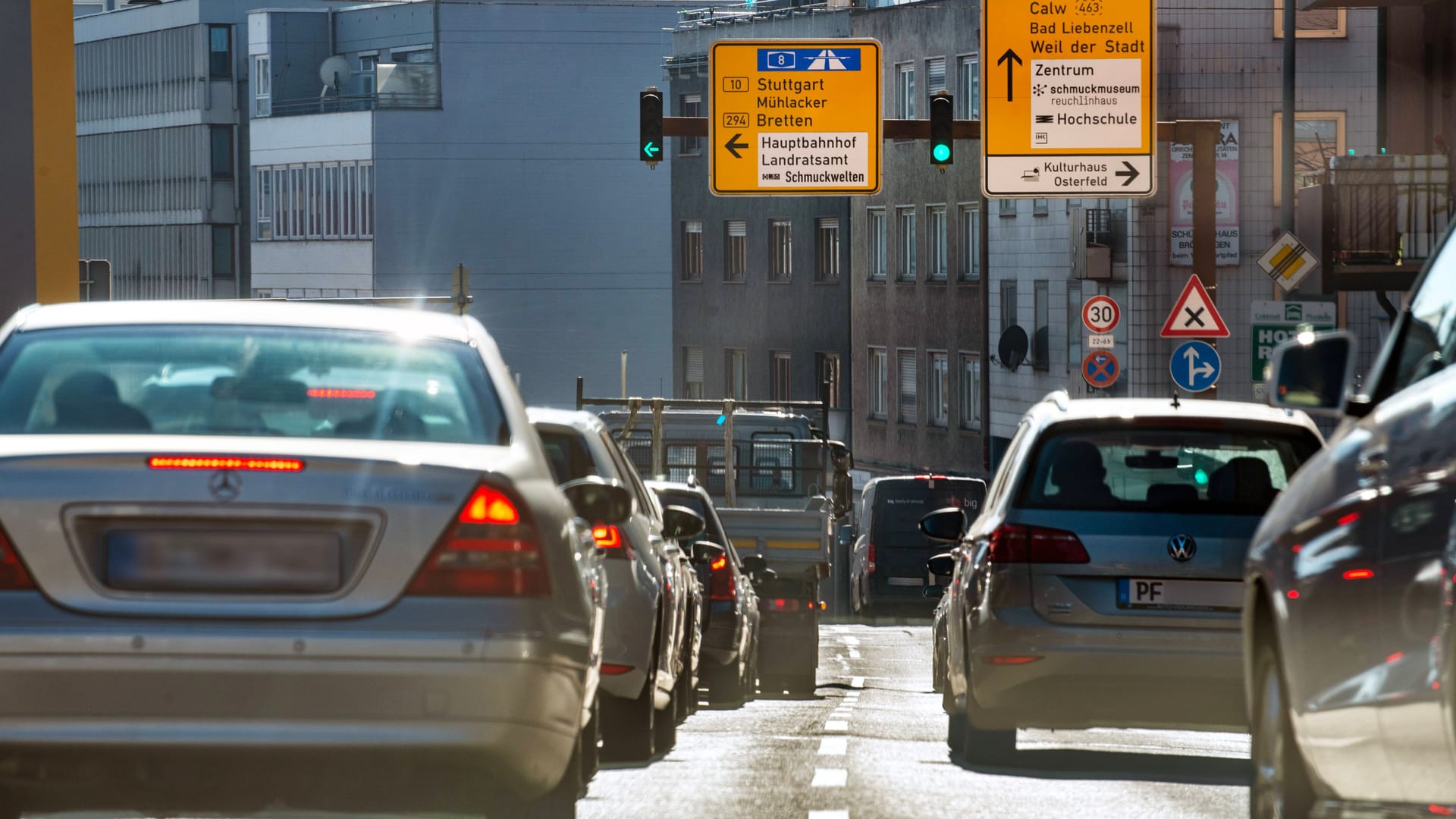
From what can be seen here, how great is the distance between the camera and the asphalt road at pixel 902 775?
983cm

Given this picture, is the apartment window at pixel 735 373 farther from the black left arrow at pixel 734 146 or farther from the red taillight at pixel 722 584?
the red taillight at pixel 722 584

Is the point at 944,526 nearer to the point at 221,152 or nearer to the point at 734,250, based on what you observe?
the point at 734,250

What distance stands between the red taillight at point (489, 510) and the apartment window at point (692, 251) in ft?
214

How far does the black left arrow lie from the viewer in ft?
96.4

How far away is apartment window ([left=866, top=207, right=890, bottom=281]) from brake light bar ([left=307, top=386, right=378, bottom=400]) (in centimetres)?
5467

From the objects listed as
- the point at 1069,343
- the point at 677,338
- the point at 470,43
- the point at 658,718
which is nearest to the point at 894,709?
the point at 658,718

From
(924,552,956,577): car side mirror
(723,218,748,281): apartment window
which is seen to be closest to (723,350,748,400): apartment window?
(723,218,748,281): apartment window

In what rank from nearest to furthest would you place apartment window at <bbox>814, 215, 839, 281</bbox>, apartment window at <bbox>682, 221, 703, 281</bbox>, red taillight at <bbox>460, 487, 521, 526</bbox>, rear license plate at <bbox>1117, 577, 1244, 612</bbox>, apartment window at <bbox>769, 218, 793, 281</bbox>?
red taillight at <bbox>460, 487, 521, 526</bbox> → rear license plate at <bbox>1117, 577, 1244, 612</bbox> → apartment window at <bbox>814, 215, 839, 281</bbox> → apartment window at <bbox>769, 218, 793, 281</bbox> → apartment window at <bbox>682, 221, 703, 281</bbox>

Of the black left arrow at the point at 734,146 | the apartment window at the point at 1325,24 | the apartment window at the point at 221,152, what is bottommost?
the black left arrow at the point at 734,146

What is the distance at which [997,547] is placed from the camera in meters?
10.9

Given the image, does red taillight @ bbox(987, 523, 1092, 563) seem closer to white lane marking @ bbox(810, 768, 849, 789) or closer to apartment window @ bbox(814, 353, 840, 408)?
white lane marking @ bbox(810, 768, 849, 789)

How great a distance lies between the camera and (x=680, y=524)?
39.8 feet

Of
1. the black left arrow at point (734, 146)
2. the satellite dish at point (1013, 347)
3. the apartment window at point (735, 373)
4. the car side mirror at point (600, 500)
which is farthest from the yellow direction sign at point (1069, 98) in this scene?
the apartment window at point (735, 373)

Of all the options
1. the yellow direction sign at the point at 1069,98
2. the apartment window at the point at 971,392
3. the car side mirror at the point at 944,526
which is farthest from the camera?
the apartment window at the point at 971,392
